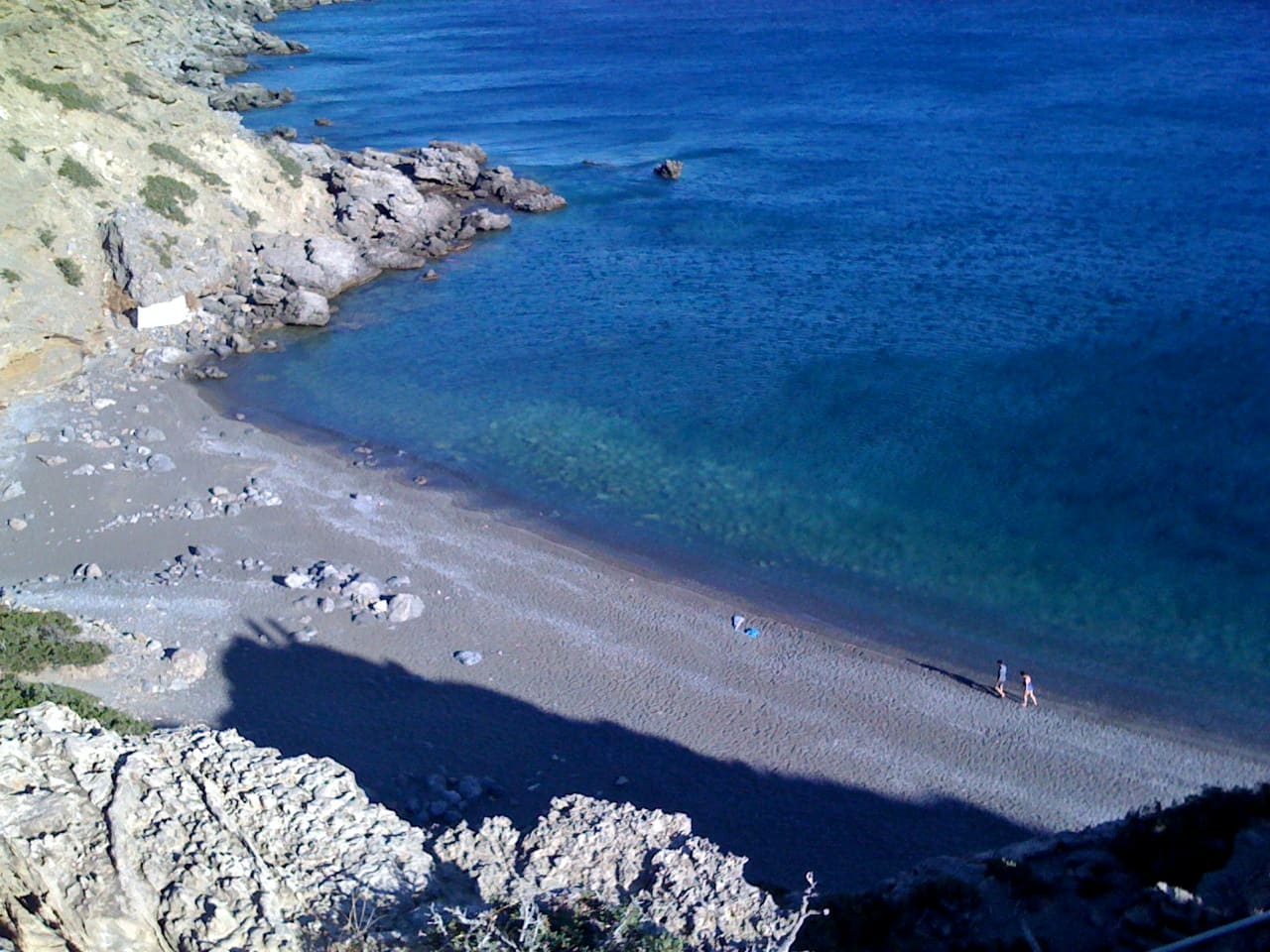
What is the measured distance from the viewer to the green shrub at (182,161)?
42156 millimetres

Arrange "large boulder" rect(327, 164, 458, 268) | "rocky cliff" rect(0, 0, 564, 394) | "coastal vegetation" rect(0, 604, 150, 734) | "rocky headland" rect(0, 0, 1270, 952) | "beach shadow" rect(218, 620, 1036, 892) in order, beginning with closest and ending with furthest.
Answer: "rocky headland" rect(0, 0, 1270, 952)
"beach shadow" rect(218, 620, 1036, 892)
"coastal vegetation" rect(0, 604, 150, 734)
"rocky cliff" rect(0, 0, 564, 394)
"large boulder" rect(327, 164, 458, 268)

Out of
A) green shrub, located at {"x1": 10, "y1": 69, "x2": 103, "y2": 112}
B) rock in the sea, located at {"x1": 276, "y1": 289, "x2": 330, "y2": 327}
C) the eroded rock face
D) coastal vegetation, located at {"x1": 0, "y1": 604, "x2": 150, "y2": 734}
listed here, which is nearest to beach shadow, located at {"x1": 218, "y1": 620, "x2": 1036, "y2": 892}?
coastal vegetation, located at {"x1": 0, "y1": 604, "x2": 150, "y2": 734}

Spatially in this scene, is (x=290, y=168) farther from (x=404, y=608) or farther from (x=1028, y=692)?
(x=1028, y=692)

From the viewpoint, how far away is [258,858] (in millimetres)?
11406

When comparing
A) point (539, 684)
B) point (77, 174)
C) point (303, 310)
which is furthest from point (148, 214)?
point (539, 684)

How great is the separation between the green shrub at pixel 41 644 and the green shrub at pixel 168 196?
74.2 feet

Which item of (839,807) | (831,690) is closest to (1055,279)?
(831,690)

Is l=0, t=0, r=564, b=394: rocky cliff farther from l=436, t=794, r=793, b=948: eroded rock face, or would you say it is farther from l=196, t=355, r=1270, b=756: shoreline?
l=436, t=794, r=793, b=948: eroded rock face

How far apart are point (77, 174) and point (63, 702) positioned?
93.2 feet

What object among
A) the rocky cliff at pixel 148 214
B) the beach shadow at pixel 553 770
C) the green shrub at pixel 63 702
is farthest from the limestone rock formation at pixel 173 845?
the rocky cliff at pixel 148 214

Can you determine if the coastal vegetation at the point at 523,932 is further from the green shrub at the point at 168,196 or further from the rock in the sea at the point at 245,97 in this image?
the rock in the sea at the point at 245,97

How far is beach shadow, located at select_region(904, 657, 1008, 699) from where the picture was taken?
78.1ft

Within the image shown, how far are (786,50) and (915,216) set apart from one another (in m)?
41.0

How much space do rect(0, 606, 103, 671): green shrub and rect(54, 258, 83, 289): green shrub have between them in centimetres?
1840
